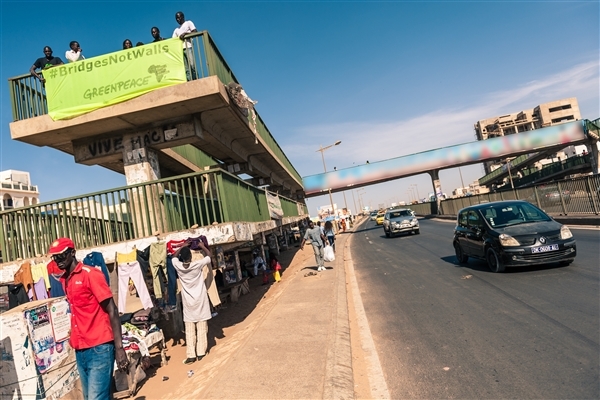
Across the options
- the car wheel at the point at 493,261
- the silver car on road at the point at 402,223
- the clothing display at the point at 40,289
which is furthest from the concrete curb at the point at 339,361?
the silver car on road at the point at 402,223

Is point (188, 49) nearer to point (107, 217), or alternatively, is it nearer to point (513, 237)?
point (107, 217)

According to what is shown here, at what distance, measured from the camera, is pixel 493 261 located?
8531mm

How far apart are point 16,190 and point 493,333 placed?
284ft

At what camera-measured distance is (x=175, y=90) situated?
8.01 meters

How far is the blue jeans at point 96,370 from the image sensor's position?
10.5 ft

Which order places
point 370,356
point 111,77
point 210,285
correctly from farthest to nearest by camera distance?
point 111,77 < point 210,285 < point 370,356

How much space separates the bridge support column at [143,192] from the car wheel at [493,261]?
24.0 feet

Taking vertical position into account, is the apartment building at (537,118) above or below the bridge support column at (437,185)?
above

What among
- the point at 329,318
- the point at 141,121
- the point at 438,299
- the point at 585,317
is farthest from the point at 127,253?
the point at 585,317

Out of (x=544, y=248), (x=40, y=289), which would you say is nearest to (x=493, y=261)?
(x=544, y=248)

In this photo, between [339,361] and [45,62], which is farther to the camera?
[45,62]

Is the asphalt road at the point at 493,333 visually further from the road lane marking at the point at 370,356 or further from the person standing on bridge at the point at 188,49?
the person standing on bridge at the point at 188,49

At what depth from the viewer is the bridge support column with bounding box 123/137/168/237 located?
7762mm

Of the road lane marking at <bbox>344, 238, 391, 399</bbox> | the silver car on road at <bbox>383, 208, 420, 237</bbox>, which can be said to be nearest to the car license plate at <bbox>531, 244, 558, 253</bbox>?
the road lane marking at <bbox>344, 238, 391, 399</bbox>
